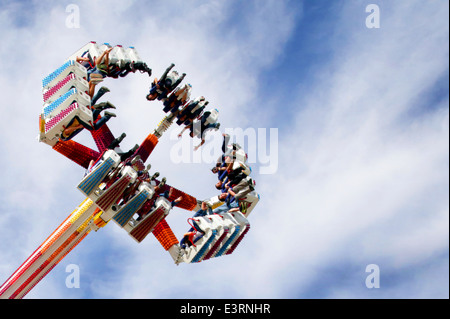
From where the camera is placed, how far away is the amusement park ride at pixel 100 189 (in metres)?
19.3

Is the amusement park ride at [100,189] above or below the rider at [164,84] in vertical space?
below

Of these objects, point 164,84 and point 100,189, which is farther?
point 164,84

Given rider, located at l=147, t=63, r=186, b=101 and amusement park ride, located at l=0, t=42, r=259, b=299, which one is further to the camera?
rider, located at l=147, t=63, r=186, b=101

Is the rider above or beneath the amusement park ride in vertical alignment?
above

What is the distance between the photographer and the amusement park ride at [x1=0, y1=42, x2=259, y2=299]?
19.3 metres

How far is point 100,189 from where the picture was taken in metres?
20.0

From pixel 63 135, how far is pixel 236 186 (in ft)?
→ 26.2

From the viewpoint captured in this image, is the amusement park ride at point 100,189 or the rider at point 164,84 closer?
the amusement park ride at point 100,189

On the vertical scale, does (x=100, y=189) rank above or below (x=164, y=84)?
below
